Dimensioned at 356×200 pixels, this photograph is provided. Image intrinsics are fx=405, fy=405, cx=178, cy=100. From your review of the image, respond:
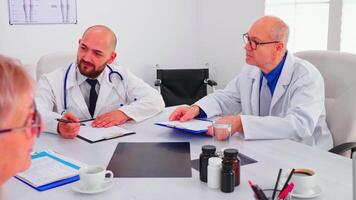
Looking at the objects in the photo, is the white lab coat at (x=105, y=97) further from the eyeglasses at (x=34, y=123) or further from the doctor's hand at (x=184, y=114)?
the eyeglasses at (x=34, y=123)

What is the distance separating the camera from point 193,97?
4008mm

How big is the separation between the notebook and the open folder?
0.56 m

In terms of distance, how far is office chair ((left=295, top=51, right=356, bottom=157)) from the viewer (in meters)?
2.05

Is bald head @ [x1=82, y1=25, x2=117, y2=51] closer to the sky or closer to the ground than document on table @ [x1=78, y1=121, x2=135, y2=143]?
closer to the sky

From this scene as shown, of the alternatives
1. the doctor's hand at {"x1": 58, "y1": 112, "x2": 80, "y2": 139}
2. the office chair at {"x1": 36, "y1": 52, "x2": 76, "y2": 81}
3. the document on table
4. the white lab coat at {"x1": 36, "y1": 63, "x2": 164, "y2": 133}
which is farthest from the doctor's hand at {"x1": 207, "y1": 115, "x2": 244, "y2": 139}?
the office chair at {"x1": 36, "y1": 52, "x2": 76, "y2": 81}

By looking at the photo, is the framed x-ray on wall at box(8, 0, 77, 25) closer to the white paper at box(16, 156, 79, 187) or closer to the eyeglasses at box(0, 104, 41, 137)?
the white paper at box(16, 156, 79, 187)

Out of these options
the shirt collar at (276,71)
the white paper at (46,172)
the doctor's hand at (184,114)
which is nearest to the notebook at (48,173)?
the white paper at (46,172)

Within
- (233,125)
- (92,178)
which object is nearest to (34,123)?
(92,178)

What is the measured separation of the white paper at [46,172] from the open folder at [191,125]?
58 centimetres

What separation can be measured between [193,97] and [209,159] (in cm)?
275

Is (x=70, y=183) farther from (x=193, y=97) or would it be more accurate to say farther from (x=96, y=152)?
(x=193, y=97)

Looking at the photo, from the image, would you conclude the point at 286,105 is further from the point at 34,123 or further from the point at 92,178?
the point at 34,123

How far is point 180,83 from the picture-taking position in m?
3.96

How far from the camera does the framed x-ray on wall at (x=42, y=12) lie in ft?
10.9
